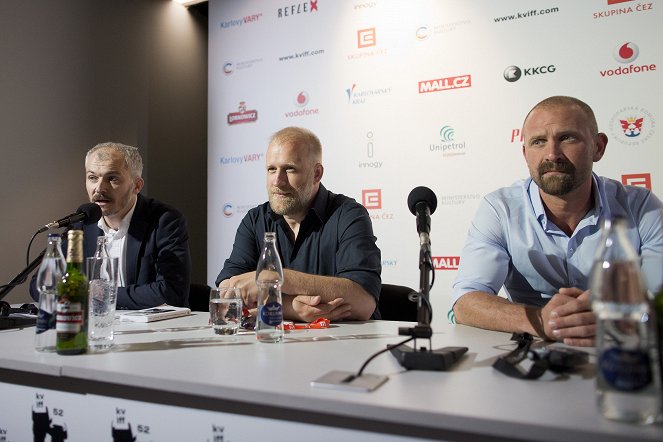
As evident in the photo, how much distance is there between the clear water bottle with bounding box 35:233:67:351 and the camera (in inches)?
50.9

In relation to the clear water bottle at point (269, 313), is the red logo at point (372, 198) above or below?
above

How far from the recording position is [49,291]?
4.26ft

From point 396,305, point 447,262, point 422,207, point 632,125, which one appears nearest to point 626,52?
point 632,125

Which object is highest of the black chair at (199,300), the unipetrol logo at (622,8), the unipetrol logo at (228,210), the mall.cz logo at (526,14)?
the mall.cz logo at (526,14)

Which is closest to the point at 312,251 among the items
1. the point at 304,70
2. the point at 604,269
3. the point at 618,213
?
the point at 618,213

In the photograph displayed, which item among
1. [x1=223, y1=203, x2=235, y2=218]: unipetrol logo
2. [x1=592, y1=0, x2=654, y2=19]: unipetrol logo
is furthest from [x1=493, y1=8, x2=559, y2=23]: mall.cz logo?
[x1=223, y1=203, x2=235, y2=218]: unipetrol logo

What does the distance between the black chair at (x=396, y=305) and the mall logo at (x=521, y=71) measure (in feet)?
5.89

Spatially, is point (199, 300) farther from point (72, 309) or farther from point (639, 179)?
point (639, 179)

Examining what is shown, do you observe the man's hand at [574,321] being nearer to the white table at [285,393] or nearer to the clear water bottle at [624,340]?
the white table at [285,393]

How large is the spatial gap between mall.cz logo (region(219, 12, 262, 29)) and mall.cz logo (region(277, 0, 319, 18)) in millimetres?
204

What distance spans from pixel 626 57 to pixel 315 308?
2502mm

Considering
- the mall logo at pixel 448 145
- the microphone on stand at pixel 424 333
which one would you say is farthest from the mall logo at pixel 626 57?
the microphone on stand at pixel 424 333

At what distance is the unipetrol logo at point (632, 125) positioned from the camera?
2.97 metres

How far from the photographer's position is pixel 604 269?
2.82ft
